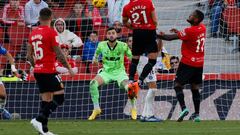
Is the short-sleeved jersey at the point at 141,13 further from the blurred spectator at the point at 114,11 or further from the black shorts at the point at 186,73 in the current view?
the blurred spectator at the point at 114,11

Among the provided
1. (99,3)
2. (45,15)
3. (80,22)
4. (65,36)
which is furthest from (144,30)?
(80,22)

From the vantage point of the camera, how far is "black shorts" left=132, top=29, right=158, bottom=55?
1608 cm

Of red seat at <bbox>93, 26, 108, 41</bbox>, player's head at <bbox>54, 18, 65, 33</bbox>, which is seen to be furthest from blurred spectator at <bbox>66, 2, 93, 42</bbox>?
player's head at <bbox>54, 18, 65, 33</bbox>

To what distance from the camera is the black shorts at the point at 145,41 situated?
52.7ft

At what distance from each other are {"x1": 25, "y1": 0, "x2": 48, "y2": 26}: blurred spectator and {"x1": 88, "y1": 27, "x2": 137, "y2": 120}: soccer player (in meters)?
2.96

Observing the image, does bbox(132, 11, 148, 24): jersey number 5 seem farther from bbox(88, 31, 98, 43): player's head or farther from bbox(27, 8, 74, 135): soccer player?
bbox(88, 31, 98, 43): player's head

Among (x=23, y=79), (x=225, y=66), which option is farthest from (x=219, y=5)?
(x=23, y=79)

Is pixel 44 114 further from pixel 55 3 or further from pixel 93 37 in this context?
pixel 55 3

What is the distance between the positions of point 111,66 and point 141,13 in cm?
313

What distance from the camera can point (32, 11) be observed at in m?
21.5

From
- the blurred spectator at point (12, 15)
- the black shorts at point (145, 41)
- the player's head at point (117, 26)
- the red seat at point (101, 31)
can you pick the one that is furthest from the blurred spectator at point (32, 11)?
the black shorts at point (145, 41)

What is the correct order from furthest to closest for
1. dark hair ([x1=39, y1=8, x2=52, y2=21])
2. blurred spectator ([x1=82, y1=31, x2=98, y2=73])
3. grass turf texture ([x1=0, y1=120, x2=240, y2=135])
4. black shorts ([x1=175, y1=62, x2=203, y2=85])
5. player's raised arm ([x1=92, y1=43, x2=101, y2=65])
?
blurred spectator ([x1=82, y1=31, x2=98, y2=73]) < player's raised arm ([x1=92, y1=43, x2=101, y2=65]) < black shorts ([x1=175, y1=62, x2=203, y2=85]) < grass turf texture ([x1=0, y1=120, x2=240, y2=135]) < dark hair ([x1=39, y1=8, x2=52, y2=21])

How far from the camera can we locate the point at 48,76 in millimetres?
13188

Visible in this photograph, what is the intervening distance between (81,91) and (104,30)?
2840mm
